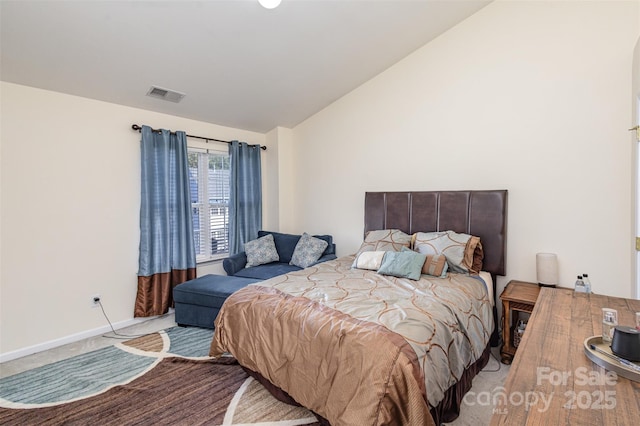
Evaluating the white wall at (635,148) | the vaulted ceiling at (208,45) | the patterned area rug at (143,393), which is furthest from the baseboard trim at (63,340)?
the white wall at (635,148)

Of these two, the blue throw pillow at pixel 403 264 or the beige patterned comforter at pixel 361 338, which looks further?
the blue throw pillow at pixel 403 264

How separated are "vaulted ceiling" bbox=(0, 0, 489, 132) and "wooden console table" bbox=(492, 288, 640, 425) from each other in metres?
2.68

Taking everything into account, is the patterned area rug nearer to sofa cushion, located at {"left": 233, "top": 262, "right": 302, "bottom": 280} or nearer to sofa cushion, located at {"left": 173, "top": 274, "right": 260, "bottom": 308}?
sofa cushion, located at {"left": 173, "top": 274, "right": 260, "bottom": 308}

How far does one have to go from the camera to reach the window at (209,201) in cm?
402

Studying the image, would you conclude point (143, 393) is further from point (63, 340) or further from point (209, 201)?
point (209, 201)

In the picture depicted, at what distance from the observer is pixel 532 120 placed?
263 cm

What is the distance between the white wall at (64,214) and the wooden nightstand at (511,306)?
378 centimetres

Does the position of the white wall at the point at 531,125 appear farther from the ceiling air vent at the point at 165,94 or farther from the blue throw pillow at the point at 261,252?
the ceiling air vent at the point at 165,94

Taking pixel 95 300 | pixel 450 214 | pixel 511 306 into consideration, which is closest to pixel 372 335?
pixel 511 306

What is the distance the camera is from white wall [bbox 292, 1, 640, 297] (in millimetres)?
2297

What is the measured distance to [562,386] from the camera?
2.85 ft

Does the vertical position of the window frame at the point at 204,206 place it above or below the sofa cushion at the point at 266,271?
above

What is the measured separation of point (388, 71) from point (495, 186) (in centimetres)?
184

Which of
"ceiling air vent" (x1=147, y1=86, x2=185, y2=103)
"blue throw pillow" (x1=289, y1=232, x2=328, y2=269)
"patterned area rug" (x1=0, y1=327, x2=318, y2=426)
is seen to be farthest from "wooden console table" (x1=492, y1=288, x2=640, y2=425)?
"ceiling air vent" (x1=147, y1=86, x2=185, y2=103)
